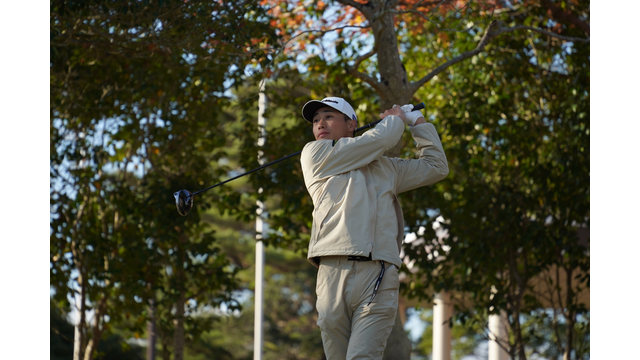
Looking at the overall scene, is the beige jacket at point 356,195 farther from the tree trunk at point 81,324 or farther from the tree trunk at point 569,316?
the tree trunk at point 81,324

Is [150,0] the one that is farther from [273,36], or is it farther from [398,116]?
[398,116]

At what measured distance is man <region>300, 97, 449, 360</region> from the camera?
3.28 m

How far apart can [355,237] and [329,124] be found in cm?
74

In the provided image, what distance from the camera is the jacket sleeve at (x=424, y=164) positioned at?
147 inches

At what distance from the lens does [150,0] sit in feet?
18.5

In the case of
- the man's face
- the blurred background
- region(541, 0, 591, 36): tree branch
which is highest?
region(541, 0, 591, 36): tree branch

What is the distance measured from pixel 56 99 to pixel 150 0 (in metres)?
2.05

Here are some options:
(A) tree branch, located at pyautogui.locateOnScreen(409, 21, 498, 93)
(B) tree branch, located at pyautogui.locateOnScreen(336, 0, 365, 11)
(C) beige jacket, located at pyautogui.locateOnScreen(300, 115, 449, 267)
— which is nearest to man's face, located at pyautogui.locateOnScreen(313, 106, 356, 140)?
(C) beige jacket, located at pyautogui.locateOnScreen(300, 115, 449, 267)

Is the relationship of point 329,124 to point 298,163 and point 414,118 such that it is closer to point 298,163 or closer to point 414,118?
point 414,118

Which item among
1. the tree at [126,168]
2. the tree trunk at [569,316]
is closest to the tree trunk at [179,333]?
the tree at [126,168]

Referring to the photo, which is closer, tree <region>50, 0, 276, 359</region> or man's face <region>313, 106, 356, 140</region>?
man's face <region>313, 106, 356, 140</region>

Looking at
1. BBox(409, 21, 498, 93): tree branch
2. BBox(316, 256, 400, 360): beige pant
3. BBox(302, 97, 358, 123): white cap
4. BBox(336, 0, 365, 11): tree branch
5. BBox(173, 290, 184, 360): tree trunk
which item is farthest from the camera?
BBox(173, 290, 184, 360): tree trunk

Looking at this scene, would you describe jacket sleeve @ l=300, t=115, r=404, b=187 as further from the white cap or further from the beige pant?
the beige pant

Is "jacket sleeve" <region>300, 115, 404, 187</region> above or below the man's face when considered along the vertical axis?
below
